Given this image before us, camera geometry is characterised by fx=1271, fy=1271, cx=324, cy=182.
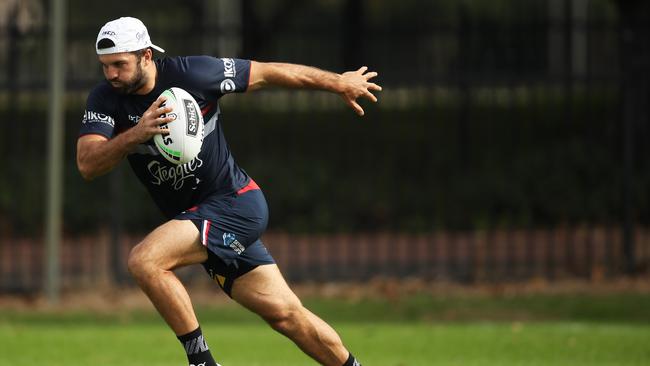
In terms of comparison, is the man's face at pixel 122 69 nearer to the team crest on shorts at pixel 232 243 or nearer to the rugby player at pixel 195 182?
the rugby player at pixel 195 182

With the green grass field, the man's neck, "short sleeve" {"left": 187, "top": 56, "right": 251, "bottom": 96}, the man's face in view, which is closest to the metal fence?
the green grass field

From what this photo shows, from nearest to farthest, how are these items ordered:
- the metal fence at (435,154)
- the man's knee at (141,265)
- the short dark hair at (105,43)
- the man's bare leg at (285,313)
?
the man's knee at (141,265)
the short dark hair at (105,43)
the man's bare leg at (285,313)
the metal fence at (435,154)

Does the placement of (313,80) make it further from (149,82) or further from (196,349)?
(196,349)

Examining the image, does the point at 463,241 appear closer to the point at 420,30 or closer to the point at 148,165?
the point at 420,30

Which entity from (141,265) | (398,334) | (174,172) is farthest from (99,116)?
(398,334)

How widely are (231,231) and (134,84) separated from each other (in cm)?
101

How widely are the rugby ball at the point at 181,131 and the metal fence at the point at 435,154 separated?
7536mm

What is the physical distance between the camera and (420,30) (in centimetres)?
1503

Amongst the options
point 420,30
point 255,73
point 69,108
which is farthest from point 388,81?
point 255,73

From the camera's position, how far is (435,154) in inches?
704

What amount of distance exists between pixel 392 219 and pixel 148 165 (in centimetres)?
889

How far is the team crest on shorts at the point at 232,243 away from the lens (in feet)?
23.9

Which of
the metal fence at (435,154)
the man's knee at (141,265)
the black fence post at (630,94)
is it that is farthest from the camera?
the metal fence at (435,154)

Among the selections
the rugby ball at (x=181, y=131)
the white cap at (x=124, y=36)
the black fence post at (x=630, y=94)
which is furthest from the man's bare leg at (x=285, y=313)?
the black fence post at (x=630, y=94)
